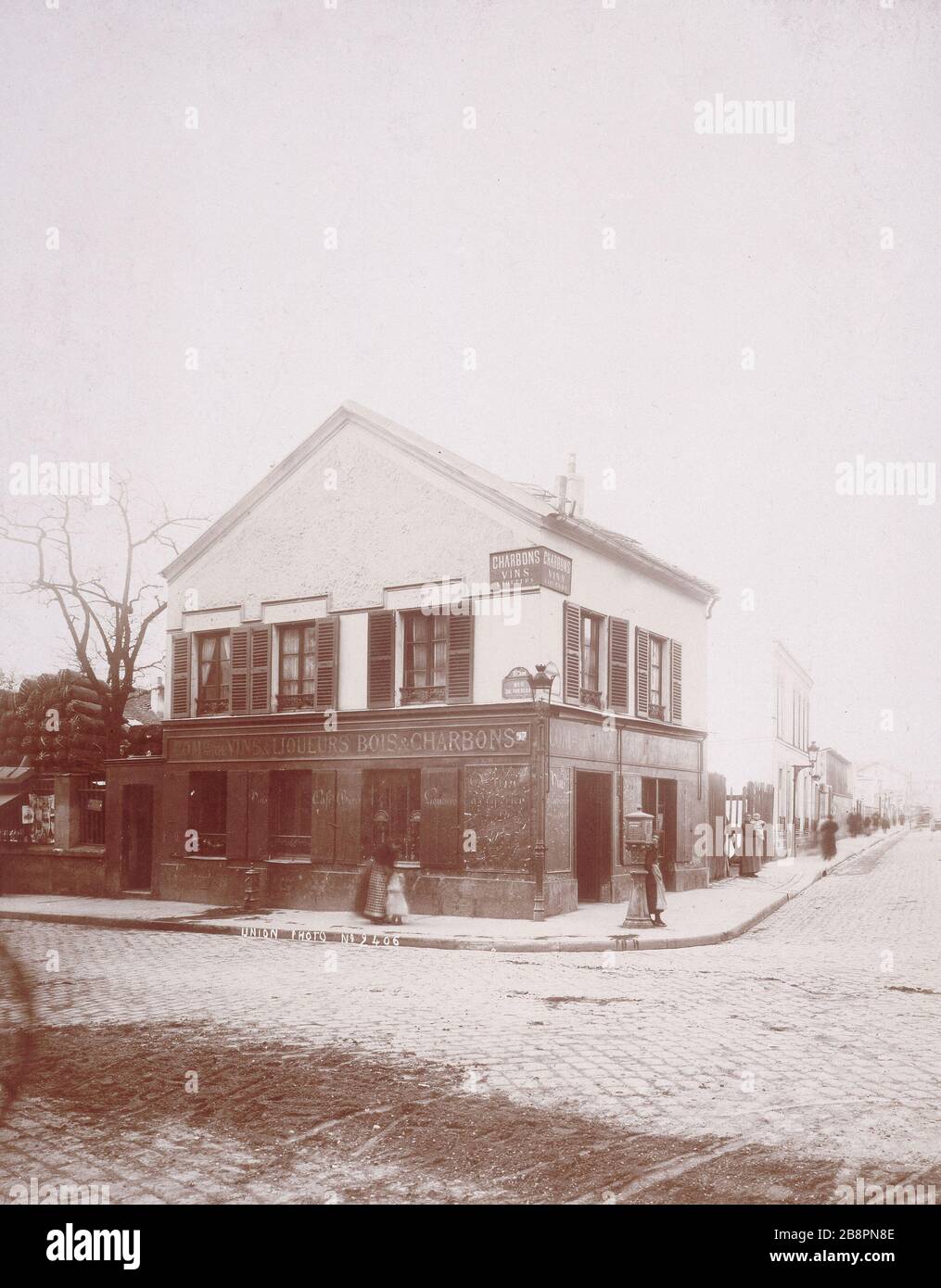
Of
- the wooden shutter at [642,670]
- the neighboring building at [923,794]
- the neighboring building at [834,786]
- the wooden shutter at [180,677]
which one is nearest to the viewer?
the wooden shutter at [642,670]

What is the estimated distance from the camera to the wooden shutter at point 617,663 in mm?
20625

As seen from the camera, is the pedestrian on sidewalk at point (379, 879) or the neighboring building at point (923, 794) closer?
the pedestrian on sidewalk at point (379, 879)

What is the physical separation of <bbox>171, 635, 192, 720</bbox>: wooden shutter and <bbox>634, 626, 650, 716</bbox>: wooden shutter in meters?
8.94

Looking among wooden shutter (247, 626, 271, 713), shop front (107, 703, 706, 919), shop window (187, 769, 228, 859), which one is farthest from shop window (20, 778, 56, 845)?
wooden shutter (247, 626, 271, 713)

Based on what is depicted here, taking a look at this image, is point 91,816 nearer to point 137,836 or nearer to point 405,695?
point 137,836

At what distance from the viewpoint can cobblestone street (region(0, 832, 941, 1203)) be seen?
5234 millimetres

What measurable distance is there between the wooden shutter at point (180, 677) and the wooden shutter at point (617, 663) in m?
8.46

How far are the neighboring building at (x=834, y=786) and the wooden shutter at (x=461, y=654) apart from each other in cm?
3199

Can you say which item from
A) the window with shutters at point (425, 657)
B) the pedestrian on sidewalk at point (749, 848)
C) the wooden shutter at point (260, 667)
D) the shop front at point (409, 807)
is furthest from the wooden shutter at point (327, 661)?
the pedestrian on sidewalk at point (749, 848)

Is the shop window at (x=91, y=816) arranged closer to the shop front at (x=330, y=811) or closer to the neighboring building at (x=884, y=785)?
the shop front at (x=330, y=811)

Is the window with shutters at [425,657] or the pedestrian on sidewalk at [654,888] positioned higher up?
the window with shutters at [425,657]

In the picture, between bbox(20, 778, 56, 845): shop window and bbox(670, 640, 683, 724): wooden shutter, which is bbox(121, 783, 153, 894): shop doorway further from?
bbox(670, 640, 683, 724): wooden shutter

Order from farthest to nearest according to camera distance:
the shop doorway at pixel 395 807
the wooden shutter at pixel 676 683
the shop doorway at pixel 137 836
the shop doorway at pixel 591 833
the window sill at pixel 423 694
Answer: the wooden shutter at pixel 676 683 → the shop doorway at pixel 137 836 → the shop doorway at pixel 591 833 → the shop doorway at pixel 395 807 → the window sill at pixel 423 694

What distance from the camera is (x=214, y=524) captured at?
2245cm
